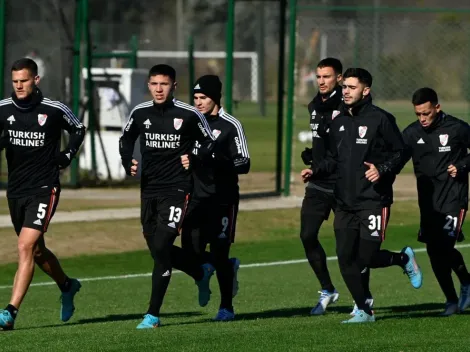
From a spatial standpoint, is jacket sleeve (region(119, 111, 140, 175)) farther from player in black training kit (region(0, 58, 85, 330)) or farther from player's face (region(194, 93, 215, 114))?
player's face (region(194, 93, 215, 114))

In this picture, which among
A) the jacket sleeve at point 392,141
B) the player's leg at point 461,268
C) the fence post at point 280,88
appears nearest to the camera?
the jacket sleeve at point 392,141

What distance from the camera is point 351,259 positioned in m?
10.5

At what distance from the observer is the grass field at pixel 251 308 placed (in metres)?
9.19

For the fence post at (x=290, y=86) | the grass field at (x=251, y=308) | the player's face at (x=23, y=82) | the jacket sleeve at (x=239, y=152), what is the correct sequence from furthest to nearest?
the fence post at (x=290, y=86)
the jacket sleeve at (x=239, y=152)
the player's face at (x=23, y=82)
the grass field at (x=251, y=308)

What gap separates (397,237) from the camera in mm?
17672

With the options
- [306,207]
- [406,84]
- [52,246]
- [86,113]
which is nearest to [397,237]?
[52,246]

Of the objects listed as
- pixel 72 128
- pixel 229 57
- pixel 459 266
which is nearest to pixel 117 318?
pixel 72 128

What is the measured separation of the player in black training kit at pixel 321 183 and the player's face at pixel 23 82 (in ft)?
8.33

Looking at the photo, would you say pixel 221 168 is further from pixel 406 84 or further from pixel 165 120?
pixel 406 84

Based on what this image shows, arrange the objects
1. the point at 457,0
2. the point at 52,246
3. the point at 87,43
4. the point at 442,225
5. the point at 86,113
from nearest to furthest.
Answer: the point at 442,225 → the point at 52,246 → the point at 87,43 → the point at 86,113 → the point at 457,0

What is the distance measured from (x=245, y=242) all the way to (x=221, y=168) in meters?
6.43

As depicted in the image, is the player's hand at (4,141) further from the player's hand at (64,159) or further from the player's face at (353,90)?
the player's face at (353,90)

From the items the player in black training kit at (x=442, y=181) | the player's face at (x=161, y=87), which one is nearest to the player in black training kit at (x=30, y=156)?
the player's face at (x=161, y=87)

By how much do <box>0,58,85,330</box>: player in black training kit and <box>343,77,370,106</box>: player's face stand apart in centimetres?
230
